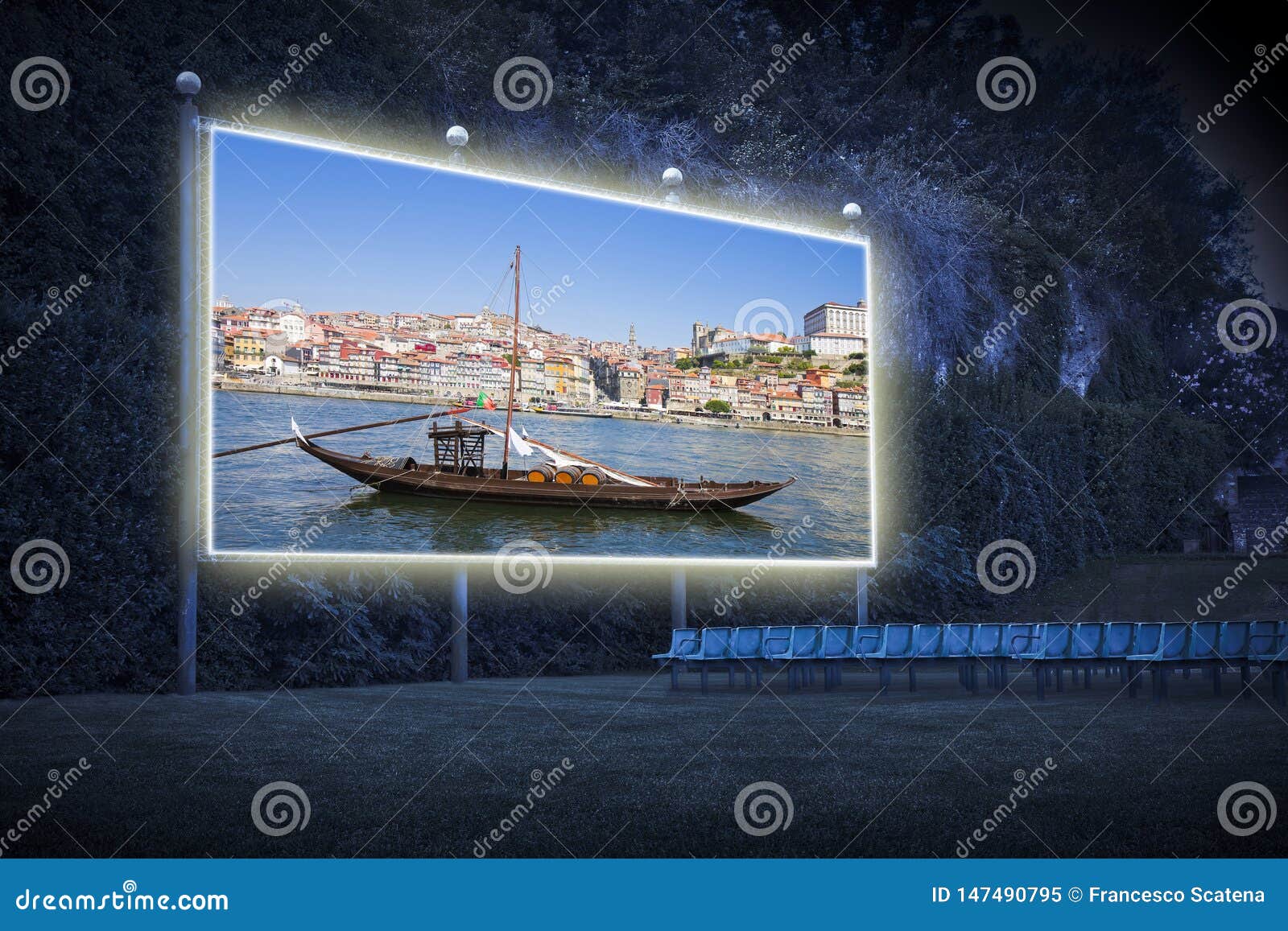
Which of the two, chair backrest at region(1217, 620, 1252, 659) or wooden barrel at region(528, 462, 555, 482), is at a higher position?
wooden barrel at region(528, 462, 555, 482)

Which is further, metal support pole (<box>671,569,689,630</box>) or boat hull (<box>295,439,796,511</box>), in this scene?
metal support pole (<box>671,569,689,630</box>)

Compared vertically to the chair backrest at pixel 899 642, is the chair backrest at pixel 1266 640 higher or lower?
higher

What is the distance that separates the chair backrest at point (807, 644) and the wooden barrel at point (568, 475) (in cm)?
314

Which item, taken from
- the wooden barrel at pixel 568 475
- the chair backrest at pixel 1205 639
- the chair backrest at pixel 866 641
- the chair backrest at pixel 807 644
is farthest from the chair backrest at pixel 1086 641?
the wooden barrel at pixel 568 475

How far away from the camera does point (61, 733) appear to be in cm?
832

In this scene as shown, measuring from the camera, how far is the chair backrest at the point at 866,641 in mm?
11664

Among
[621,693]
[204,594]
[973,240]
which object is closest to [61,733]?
[204,594]

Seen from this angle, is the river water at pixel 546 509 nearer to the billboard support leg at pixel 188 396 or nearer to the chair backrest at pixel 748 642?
the billboard support leg at pixel 188 396

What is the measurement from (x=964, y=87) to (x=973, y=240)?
14.8 ft

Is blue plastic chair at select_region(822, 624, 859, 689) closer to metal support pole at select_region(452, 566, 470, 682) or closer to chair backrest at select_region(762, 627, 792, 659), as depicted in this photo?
chair backrest at select_region(762, 627, 792, 659)

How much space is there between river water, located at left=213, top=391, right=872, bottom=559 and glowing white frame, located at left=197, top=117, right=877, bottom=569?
7 cm

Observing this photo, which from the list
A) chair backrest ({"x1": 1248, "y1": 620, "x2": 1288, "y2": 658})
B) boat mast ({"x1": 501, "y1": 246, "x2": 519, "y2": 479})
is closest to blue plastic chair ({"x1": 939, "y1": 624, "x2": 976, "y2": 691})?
chair backrest ({"x1": 1248, "y1": 620, "x2": 1288, "y2": 658})

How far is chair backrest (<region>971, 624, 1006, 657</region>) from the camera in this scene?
11.2 meters

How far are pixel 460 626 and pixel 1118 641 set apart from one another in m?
7.20
